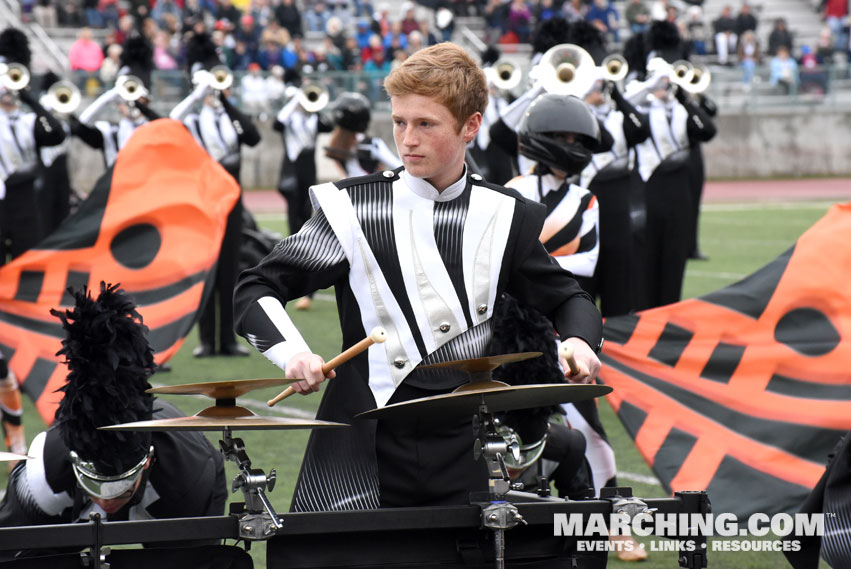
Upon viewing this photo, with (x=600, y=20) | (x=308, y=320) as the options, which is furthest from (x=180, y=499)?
(x=600, y=20)

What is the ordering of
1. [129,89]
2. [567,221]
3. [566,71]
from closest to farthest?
[567,221], [566,71], [129,89]

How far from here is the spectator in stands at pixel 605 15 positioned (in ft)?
84.6

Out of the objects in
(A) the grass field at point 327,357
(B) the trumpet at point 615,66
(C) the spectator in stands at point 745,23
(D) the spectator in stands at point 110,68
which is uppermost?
(C) the spectator in stands at point 745,23

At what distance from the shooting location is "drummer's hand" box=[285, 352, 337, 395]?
2635 millimetres

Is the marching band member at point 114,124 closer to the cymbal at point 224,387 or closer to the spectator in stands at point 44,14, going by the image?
the cymbal at point 224,387

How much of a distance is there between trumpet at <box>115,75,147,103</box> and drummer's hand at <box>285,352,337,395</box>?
7507 mm

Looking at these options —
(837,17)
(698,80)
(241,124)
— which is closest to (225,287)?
(241,124)

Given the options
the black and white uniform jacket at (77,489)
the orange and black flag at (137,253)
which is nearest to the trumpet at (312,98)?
the orange and black flag at (137,253)

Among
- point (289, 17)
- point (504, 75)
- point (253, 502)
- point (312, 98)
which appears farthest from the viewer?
point (289, 17)

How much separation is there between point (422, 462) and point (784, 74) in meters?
23.1

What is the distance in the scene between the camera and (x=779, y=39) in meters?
26.1

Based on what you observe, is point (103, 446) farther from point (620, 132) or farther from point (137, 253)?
point (620, 132)

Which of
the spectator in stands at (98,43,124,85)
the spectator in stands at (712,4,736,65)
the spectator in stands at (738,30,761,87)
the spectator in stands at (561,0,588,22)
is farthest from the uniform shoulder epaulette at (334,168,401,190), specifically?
the spectator in stands at (712,4,736,65)

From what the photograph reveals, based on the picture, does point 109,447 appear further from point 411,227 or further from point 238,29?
point 238,29
